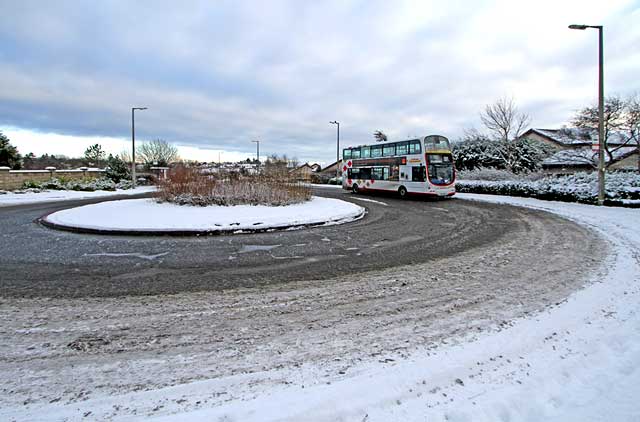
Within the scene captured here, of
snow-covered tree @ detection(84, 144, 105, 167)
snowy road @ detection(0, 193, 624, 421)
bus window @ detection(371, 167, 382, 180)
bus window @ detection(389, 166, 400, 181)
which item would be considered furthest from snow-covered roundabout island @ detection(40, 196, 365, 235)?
snow-covered tree @ detection(84, 144, 105, 167)

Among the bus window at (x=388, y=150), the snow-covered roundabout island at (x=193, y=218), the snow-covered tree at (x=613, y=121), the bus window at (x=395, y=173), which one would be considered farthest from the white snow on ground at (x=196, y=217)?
the snow-covered tree at (x=613, y=121)

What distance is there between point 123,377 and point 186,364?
0.49 meters

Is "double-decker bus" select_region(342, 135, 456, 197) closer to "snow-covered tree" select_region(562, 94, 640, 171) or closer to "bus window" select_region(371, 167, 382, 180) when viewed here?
"bus window" select_region(371, 167, 382, 180)

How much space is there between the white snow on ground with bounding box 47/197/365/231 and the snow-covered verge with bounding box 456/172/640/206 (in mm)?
11709

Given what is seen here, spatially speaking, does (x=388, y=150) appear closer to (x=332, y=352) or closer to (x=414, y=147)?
(x=414, y=147)

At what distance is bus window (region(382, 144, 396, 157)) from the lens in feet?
80.0

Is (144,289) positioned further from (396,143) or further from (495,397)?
(396,143)

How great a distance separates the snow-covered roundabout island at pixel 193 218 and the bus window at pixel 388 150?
10.9 metres

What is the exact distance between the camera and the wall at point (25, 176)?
26.1 m

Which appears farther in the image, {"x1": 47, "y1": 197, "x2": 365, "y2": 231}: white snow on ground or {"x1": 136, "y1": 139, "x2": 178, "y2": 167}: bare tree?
{"x1": 136, "y1": 139, "x2": 178, "y2": 167}: bare tree

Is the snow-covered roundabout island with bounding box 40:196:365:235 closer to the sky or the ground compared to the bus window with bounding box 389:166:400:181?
closer to the ground

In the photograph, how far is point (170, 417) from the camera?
96.7 inches

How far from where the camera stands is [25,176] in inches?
1100

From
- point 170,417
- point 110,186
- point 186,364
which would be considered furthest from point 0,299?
point 110,186
